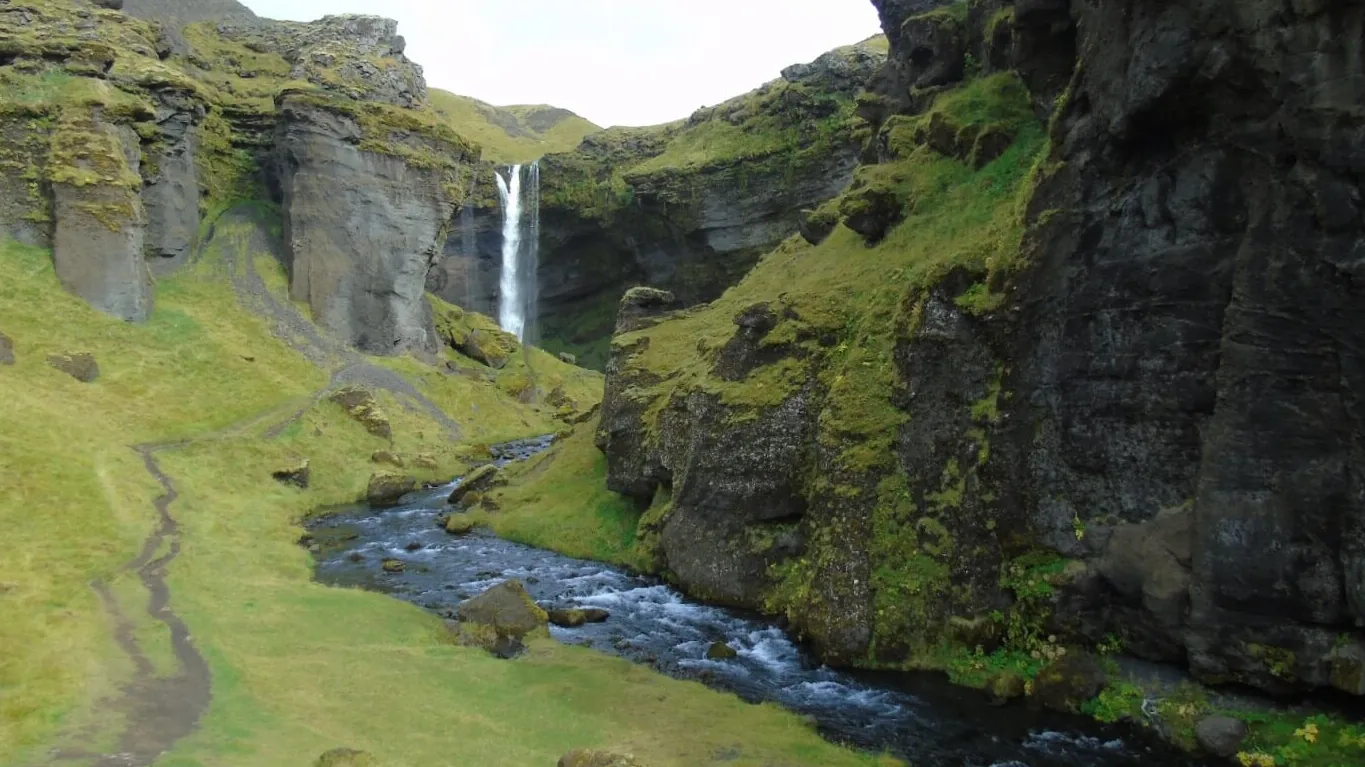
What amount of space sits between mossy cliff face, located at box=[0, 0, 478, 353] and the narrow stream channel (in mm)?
36134

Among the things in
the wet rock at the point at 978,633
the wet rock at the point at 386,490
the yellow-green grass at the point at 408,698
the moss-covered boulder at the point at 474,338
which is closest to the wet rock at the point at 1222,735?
the wet rock at the point at 978,633

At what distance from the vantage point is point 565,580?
1405 inches

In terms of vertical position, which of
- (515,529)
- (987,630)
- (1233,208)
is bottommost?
(515,529)

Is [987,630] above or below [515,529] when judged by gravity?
above

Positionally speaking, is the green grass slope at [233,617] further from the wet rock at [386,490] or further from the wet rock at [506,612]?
the wet rock at [386,490]

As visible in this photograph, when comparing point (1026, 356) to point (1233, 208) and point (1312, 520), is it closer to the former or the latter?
point (1233, 208)

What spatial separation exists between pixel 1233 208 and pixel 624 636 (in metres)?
21.1

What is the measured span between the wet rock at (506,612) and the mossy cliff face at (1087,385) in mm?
6869

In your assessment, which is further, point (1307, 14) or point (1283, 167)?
point (1283, 167)

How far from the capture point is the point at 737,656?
2611cm

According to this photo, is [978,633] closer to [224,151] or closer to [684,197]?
[684,197]

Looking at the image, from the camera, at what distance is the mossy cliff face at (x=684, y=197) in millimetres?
85562

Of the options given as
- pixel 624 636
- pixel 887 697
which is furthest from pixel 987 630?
pixel 624 636

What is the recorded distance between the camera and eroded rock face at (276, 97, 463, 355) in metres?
79.4
